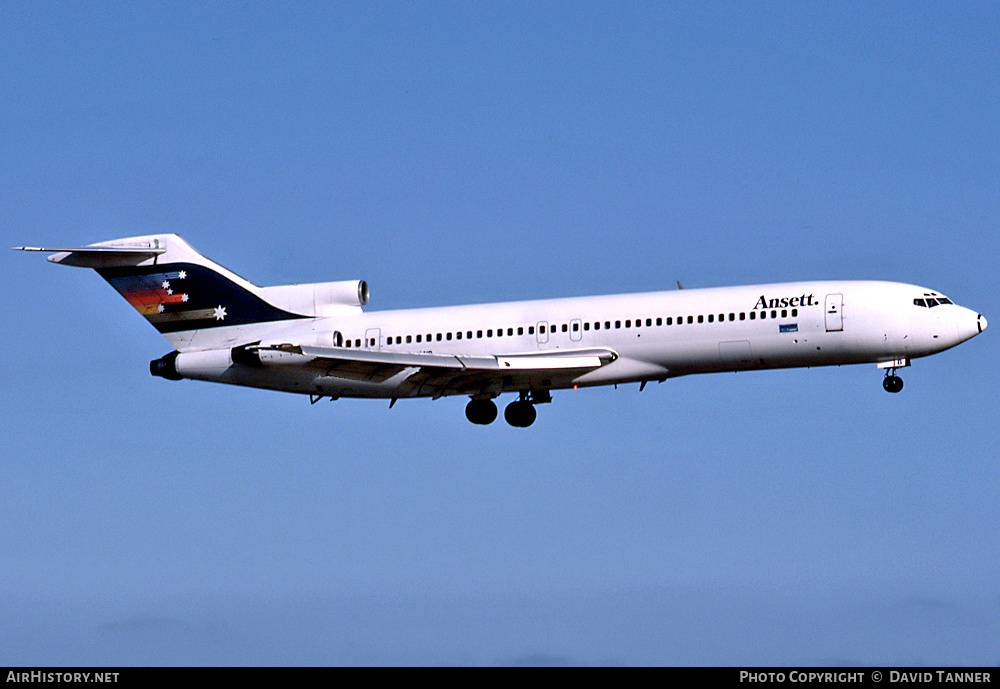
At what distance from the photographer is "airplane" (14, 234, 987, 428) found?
46.6 metres

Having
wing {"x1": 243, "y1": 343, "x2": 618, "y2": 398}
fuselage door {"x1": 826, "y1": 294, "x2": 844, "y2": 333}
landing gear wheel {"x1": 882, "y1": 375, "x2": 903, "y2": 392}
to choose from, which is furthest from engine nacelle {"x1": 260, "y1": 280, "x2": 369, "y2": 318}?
landing gear wheel {"x1": 882, "y1": 375, "x2": 903, "y2": 392}

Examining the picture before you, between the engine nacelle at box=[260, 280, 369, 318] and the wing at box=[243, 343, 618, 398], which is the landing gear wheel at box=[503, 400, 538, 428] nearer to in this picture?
the wing at box=[243, 343, 618, 398]

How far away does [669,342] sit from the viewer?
47.3 meters

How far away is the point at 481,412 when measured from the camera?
5225 cm

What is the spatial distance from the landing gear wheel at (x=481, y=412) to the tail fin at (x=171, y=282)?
8.37m

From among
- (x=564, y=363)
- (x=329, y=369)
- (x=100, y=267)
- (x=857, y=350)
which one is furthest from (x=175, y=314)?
(x=857, y=350)

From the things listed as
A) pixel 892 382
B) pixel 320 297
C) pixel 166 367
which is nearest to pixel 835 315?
pixel 892 382

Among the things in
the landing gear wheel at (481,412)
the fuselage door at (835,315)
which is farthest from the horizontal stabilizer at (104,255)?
the fuselage door at (835,315)

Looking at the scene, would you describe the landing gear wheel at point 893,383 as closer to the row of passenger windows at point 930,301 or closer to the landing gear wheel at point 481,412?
the row of passenger windows at point 930,301
